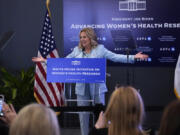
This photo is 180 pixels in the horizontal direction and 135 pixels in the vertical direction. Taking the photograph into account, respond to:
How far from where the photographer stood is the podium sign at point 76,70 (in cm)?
533

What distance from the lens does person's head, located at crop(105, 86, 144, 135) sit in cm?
239

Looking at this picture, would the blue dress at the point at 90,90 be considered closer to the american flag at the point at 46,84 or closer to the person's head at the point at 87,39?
the person's head at the point at 87,39

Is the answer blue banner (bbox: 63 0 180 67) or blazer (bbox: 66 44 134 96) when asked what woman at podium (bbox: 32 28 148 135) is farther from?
blue banner (bbox: 63 0 180 67)

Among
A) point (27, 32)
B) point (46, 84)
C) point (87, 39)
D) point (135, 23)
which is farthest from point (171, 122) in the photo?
point (27, 32)

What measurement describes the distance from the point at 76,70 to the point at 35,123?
3668 mm

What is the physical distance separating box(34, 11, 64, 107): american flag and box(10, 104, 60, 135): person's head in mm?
4161

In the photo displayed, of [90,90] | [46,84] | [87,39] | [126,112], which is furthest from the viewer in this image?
[46,84]

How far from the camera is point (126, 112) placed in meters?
2.39

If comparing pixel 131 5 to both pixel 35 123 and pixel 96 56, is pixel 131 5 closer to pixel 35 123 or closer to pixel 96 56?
pixel 96 56

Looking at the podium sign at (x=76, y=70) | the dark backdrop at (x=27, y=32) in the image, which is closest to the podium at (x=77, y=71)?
the podium sign at (x=76, y=70)

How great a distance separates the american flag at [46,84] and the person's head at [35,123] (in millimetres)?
4161

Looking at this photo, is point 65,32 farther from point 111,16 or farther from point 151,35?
point 151,35

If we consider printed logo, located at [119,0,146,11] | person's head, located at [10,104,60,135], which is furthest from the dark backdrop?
person's head, located at [10,104,60,135]

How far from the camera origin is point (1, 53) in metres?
7.80
